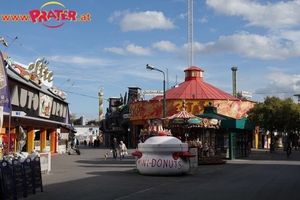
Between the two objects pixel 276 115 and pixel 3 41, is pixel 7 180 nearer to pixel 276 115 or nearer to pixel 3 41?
pixel 3 41

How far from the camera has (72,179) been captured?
1744 centimetres

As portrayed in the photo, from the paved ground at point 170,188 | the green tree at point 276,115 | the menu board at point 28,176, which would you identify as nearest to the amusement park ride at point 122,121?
the green tree at point 276,115

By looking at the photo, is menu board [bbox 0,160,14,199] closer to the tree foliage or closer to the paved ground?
the paved ground

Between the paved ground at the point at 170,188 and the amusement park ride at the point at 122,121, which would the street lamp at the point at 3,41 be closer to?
the paved ground at the point at 170,188

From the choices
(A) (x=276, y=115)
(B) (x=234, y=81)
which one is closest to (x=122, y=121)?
(A) (x=276, y=115)

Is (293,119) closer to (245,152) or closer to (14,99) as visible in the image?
(245,152)

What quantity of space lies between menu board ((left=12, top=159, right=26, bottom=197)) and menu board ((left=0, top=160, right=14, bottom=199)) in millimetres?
217

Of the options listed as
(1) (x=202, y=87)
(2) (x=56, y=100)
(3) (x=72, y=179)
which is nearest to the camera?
(3) (x=72, y=179)

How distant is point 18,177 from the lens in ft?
39.3

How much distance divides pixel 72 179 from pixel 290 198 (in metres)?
9.08

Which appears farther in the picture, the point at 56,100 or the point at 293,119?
the point at 293,119

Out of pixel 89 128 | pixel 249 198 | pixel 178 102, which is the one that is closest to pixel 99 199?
pixel 249 198

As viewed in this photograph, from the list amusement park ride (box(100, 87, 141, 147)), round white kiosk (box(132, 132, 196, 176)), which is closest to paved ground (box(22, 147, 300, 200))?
round white kiosk (box(132, 132, 196, 176))

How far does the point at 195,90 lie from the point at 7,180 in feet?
166
